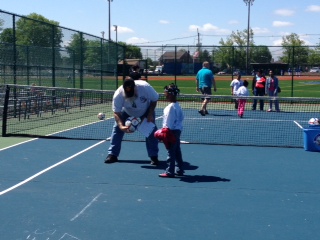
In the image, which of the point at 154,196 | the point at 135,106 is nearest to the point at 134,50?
the point at 135,106

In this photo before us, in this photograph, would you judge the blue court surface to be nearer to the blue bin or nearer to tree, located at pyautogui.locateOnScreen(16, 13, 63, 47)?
the blue bin

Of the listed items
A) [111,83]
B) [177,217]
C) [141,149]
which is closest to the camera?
[177,217]

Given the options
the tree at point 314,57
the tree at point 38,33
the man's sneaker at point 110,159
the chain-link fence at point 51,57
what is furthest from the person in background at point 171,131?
the tree at point 314,57

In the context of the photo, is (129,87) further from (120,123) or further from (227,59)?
(227,59)

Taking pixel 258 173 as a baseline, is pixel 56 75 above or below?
above

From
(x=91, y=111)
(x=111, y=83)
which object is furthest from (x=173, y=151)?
(x=111, y=83)

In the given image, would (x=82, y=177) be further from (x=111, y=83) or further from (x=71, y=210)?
(x=111, y=83)

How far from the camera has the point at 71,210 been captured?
22.3 feet

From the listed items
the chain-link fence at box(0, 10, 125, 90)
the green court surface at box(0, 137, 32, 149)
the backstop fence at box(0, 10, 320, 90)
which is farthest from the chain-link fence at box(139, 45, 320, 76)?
the green court surface at box(0, 137, 32, 149)

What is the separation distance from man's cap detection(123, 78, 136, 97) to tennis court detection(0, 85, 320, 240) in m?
1.31

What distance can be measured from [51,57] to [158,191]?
14.7 m

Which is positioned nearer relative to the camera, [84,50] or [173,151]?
[173,151]

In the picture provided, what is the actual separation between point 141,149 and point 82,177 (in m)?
3.24

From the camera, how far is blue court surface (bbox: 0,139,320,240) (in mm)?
6047
